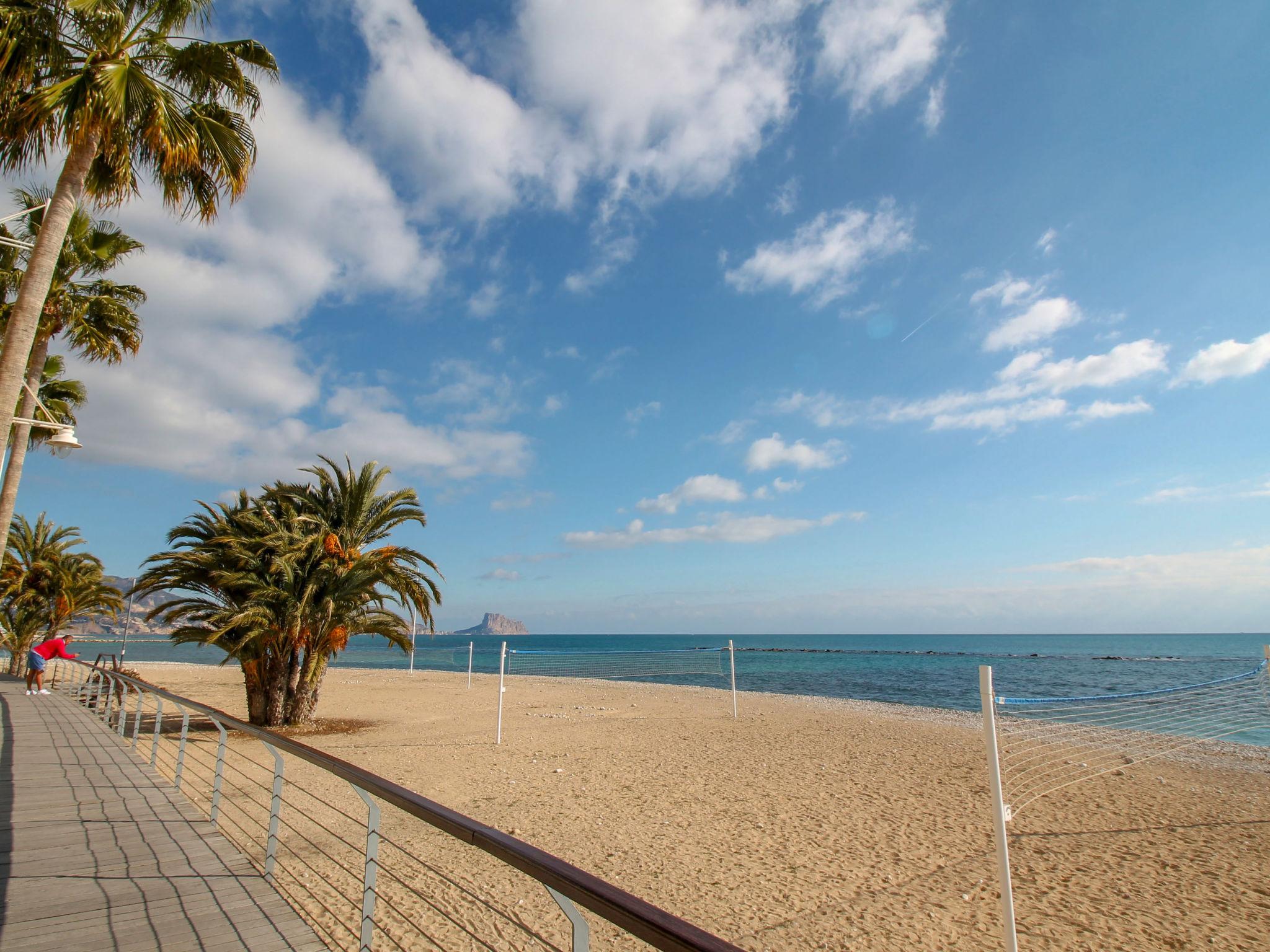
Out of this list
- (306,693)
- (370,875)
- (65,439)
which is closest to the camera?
(370,875)

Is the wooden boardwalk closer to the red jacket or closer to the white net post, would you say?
the white net post

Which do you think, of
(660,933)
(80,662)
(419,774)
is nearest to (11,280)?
(80,662)

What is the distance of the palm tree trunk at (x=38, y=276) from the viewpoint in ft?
21.6

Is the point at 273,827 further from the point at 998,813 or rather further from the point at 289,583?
the point at 289,583

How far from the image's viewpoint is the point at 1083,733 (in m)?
16.4

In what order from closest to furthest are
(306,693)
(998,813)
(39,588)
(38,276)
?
(998,813) < (38,276) < (306,693) < (39,588)

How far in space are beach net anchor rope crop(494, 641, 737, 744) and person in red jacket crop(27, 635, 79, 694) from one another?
10183 millimetres

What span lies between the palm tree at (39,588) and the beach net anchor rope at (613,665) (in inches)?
600

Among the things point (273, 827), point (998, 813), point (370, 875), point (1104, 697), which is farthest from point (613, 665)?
point (370, 875)

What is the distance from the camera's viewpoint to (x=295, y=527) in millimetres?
13258

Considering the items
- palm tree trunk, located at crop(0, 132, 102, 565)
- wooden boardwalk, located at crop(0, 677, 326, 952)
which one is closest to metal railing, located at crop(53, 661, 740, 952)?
wooden boardwalk, located at crop(0, 677, 326, 952)

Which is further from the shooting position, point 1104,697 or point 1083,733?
point 1083,733

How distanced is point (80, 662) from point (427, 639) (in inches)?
7169

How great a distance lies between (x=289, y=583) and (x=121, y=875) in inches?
355
